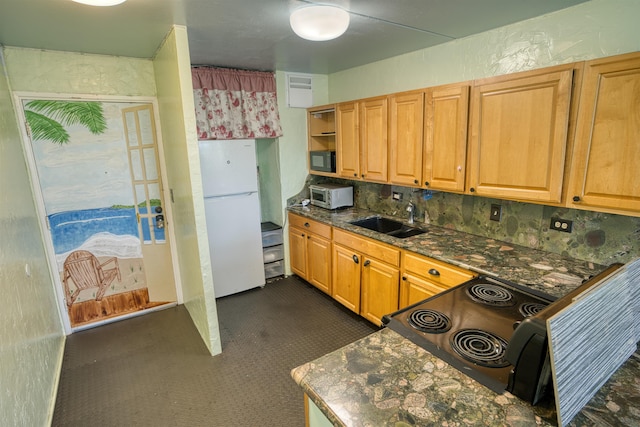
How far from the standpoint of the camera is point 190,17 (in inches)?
76.3

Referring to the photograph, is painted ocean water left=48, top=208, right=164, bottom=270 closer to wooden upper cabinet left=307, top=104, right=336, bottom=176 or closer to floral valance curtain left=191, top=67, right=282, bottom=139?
floral valance curtain left=191, top=67, right=282, bottom=139

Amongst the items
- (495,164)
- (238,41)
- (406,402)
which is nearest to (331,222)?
(495,164)

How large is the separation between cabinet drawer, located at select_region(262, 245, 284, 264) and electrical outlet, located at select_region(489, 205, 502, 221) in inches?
94.2

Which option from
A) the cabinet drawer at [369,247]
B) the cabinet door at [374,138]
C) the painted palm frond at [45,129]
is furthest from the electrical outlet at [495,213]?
the painted palm frond at [45,129]

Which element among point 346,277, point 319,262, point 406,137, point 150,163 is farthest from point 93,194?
point 406,137

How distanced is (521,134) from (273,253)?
2.86 m

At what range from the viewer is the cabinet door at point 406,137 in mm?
2455

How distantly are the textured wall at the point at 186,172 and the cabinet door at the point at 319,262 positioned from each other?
1.20 m

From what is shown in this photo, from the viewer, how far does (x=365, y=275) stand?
279 cm

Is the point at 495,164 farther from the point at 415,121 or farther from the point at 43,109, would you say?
the point at 43,109

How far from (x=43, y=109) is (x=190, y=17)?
1701 millimetres

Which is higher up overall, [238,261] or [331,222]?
[331,222]

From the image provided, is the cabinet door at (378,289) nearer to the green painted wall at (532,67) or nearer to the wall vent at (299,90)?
the green painted wall at (532,67)

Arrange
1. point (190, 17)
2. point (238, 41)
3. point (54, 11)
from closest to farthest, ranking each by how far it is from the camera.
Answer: point (54, 11)
point (190, 17)
point (238, 41)
